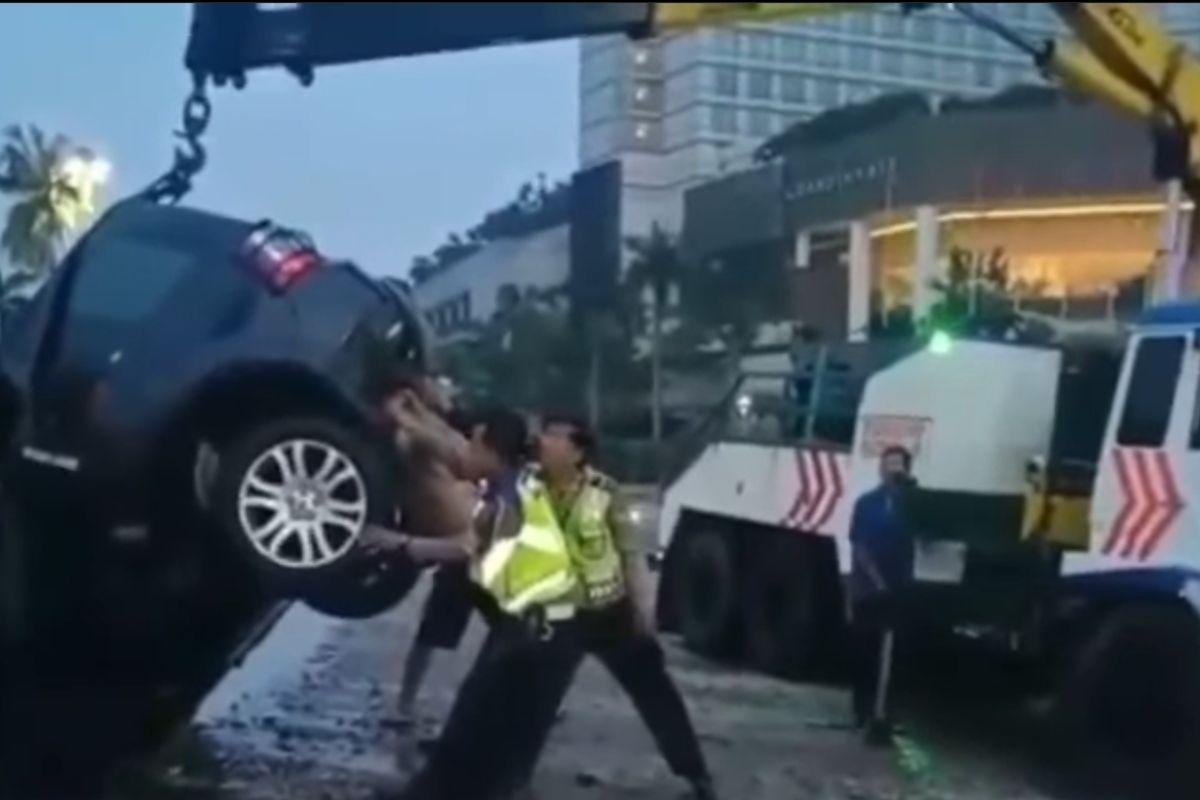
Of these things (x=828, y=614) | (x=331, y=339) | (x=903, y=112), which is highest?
(x=903, y=112)

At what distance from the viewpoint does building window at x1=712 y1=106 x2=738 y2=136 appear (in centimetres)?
257

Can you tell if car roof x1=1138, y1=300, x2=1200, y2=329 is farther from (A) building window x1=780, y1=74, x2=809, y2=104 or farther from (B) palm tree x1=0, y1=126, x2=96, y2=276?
(B) palm tree x1=0, y1=126, x2=96, y2=276

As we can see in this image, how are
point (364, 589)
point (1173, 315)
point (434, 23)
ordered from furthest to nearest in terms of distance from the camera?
1. point (1173, 315)
2. point (364, 589)
3. point (434, 23)

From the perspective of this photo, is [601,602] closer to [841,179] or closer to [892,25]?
[841,179]

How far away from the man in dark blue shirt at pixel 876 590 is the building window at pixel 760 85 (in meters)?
0.85

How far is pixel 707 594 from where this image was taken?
3.37 m

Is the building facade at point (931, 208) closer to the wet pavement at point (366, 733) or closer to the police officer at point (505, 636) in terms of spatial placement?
the police officer at point (505, 636)

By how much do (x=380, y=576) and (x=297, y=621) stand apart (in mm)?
123

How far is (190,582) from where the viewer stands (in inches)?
101

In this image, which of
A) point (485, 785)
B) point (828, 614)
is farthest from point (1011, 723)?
point (485, 785)

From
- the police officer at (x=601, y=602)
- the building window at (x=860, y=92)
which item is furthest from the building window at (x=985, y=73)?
the police officer at (x=601, y=602)

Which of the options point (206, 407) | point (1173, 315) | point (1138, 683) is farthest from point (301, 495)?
point (1138, 683)

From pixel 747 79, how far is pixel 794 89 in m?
0.10

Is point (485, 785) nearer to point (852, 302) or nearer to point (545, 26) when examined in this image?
point (852, 302)
